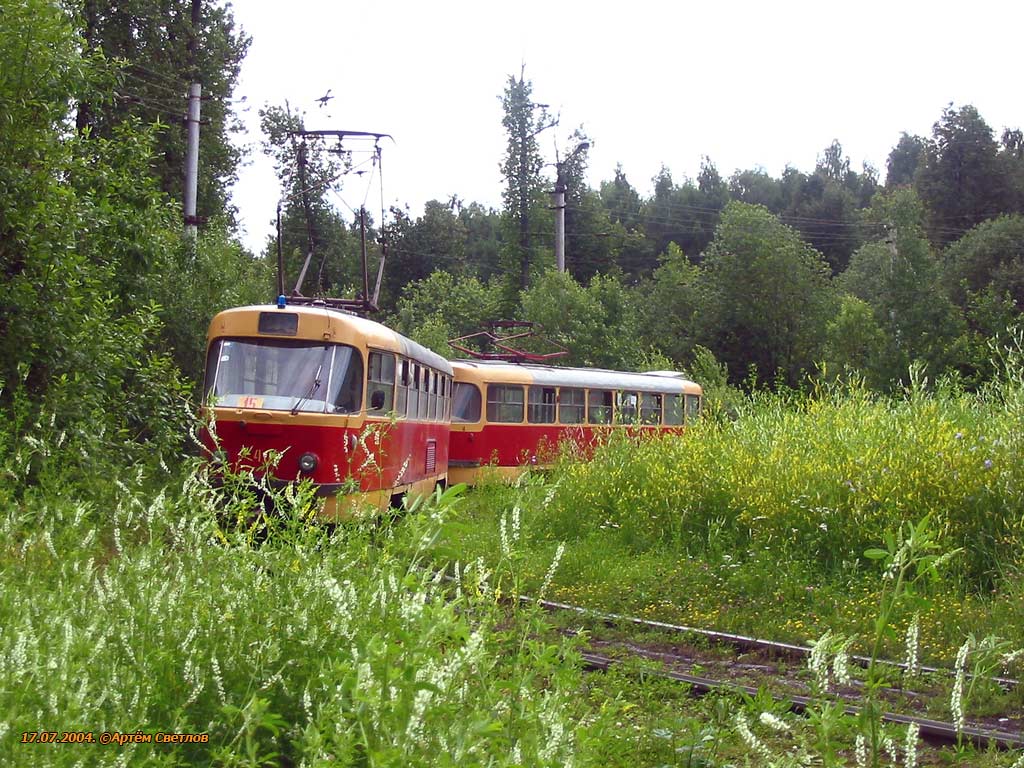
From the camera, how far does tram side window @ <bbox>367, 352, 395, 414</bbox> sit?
42.0 ft

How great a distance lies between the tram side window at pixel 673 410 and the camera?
2755cm

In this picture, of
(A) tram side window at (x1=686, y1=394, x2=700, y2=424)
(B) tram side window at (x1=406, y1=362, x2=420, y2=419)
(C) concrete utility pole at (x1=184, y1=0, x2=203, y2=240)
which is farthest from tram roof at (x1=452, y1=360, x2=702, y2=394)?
(B) tram side window at (x1=406, y1=362, x2=420, y2=419)

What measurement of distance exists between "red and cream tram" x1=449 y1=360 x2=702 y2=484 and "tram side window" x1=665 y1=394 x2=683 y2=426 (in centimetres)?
194

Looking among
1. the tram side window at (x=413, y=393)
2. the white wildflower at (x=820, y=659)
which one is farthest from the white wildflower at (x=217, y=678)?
the tram side window at (x=413, y=393)

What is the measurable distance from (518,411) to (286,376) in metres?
11.1

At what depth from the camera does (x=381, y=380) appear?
43.9 ft

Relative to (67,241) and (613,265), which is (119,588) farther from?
(613,265)

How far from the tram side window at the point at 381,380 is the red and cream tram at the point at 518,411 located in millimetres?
7349

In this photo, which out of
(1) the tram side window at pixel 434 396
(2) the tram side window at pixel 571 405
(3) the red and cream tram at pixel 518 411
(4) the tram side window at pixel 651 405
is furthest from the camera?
(4) the tram side window at pixel 651 405

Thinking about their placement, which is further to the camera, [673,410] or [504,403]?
[673,410]

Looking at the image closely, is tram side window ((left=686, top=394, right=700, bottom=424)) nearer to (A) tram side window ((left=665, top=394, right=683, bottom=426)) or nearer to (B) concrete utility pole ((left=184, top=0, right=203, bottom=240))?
(A) tram side window ((left=665, top=394, right=683, bottom=426))

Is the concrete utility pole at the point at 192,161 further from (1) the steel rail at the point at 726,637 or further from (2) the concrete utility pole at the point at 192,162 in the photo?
(1) the steel rail at the point at 726,637

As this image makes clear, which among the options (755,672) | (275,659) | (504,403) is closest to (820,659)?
(275,659)

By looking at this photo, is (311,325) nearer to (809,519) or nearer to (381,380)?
(381,380)
